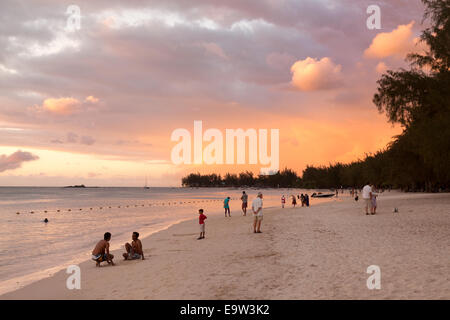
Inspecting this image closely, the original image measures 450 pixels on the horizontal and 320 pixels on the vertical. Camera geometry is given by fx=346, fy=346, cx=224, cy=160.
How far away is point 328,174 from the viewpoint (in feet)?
614

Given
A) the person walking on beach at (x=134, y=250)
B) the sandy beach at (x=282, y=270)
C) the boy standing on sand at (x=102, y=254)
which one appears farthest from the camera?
the person walking on beach at (x=134, y=250)

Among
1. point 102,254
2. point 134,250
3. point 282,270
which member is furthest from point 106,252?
point 282,270

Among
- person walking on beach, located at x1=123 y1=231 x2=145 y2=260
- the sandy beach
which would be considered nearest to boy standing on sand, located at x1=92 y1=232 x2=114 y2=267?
the sandy beach

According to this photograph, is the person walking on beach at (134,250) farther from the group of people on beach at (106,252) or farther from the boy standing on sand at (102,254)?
the boy standing on sand at (102,254)

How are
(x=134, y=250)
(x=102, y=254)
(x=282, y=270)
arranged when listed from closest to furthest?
(x=282, y=270) < (x=102, y=254) < (x=134, y=250)

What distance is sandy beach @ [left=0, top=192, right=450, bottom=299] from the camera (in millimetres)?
8297

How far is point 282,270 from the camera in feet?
33.6

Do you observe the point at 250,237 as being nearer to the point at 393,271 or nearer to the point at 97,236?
the point at 393,271

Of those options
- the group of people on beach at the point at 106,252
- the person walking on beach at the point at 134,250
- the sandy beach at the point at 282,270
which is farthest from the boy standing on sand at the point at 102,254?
the person walking on beach at the point at 134,250

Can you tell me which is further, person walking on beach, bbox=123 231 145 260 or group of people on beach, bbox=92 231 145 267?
person walking on beach, bbox=123 231 145 260

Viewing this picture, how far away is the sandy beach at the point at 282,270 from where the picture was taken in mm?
8297

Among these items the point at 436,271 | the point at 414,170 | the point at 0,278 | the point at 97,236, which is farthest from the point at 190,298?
the point at 414,170

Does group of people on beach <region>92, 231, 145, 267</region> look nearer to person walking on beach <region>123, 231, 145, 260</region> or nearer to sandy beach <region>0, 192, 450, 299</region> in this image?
person walking on beach <region>123, 231, 145, 260</region>

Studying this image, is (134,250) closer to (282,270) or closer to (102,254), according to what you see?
(102,254)
